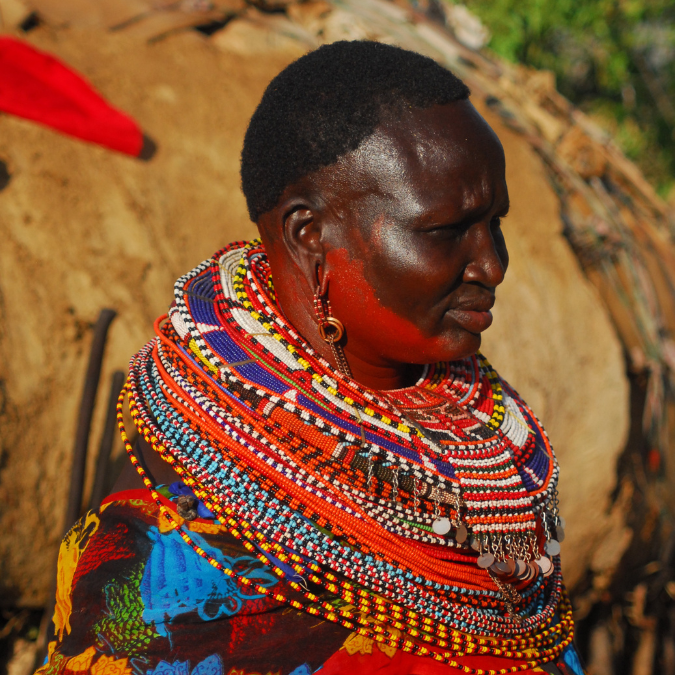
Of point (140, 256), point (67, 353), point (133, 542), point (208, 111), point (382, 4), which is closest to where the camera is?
point (133, 542)

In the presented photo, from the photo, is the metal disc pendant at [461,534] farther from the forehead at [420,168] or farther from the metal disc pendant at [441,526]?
the forehead at [420,168]

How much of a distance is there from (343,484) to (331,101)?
0.81m

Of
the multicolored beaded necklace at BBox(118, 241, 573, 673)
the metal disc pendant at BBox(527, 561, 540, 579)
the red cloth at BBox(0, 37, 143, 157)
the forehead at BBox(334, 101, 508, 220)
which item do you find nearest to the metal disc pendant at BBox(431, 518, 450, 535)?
the multicolored beaded necklace at BBox(118, 241, 573, 673)

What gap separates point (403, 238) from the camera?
1433 millimetres

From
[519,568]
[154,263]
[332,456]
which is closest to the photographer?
[332,456]

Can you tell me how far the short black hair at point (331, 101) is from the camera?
1.44m

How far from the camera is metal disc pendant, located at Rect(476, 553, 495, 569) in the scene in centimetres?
149

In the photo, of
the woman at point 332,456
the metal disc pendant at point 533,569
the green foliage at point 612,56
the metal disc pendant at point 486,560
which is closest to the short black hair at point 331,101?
the woman at point 332,456

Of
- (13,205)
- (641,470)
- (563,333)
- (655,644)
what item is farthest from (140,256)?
(655,644)

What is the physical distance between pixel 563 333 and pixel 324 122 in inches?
133

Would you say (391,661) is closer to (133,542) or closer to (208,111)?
(133,542)

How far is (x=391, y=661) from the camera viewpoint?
1.44 meters

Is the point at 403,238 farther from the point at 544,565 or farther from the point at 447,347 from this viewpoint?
the point at 544,565

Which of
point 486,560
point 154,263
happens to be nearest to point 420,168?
point 486,560
